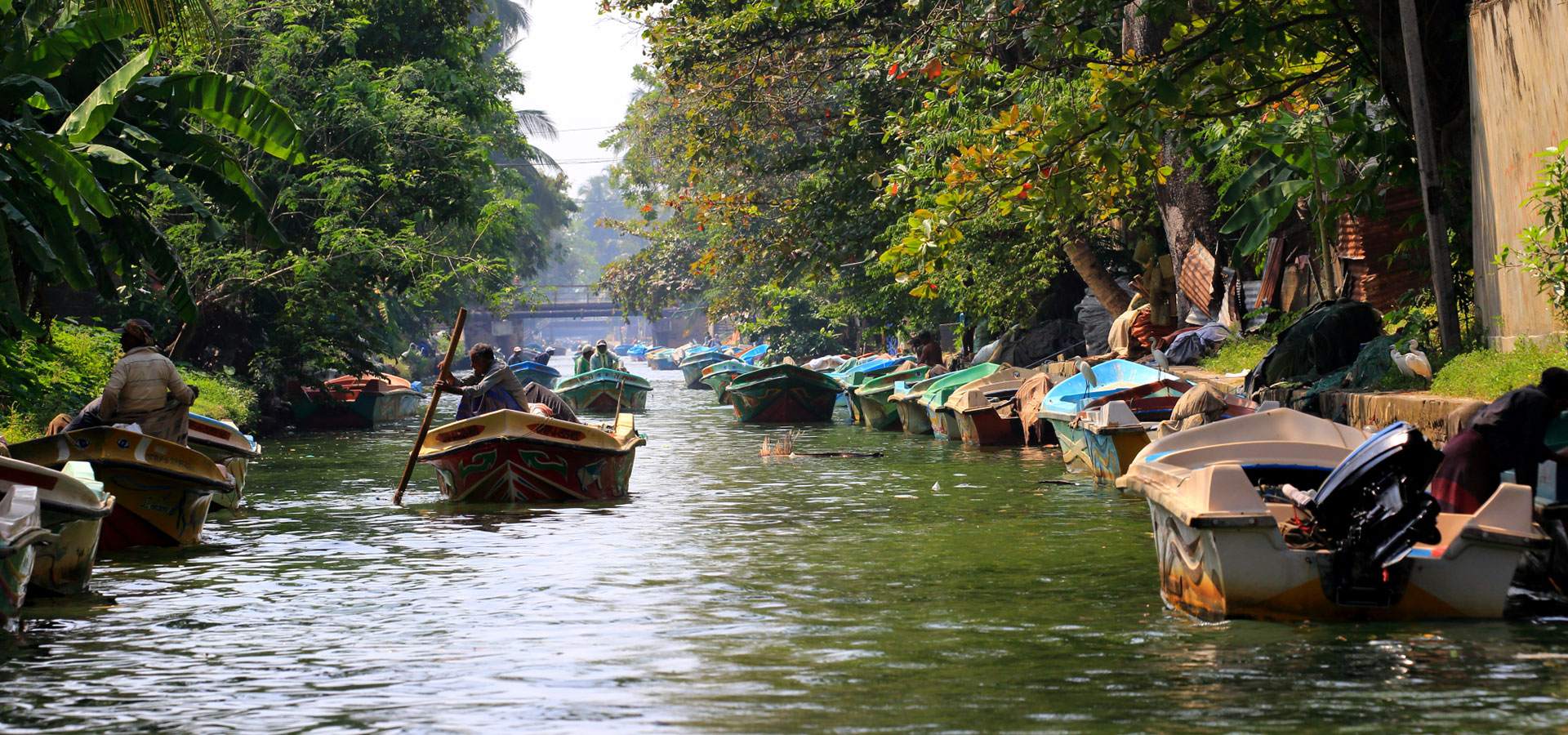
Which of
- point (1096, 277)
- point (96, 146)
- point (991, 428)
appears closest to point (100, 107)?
point (96, 146)

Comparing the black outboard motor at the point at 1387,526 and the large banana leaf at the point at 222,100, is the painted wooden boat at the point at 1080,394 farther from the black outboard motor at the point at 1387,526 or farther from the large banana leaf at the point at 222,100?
the large banana leaf at the point at 222,100

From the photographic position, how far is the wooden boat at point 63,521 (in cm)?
848

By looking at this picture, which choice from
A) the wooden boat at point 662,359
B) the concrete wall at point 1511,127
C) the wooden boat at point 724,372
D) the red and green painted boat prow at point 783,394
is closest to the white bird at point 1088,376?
the concrete wall at point 1511,127

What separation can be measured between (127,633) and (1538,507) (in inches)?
307

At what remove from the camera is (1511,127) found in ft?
39.1

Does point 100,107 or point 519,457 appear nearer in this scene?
point 100,107

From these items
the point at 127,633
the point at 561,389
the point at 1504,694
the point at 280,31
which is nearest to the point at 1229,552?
the point at 1504,694

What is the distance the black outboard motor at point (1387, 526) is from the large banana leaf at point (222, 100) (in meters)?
9.60

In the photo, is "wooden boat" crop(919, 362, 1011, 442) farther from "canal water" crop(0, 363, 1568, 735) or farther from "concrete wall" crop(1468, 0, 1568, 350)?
"concrete wall" crop(1468, 0, 1568, 350)

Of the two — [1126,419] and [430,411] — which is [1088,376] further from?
[430,411]

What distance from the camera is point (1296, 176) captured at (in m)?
16.2

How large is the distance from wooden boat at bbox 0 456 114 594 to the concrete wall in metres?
10.1

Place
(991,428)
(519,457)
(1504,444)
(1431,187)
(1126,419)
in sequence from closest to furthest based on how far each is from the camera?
(1504,444) → (1431,187) → (519,457) → (1126,419) → (991,428)

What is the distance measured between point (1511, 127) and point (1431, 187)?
109 centimetres
